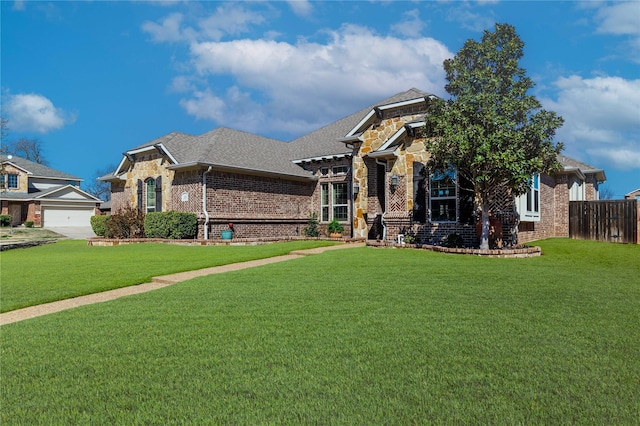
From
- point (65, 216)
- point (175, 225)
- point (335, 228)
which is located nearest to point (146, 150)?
point (175, 225)

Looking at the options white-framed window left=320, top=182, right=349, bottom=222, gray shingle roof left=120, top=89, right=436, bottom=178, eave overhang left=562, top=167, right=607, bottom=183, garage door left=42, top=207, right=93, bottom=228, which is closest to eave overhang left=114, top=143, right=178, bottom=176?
gray shingle roof left=120, top=89, right=436, bottom=178

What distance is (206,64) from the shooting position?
16297mm

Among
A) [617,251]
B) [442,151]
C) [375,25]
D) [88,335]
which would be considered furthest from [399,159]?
[88,335]

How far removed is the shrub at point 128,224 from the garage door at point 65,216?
23.2 m

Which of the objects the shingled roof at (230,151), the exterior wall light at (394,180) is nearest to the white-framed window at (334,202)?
the shingled roof at (230,151)

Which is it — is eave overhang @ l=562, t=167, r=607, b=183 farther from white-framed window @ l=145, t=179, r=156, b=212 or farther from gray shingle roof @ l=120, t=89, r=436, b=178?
white-framed window @ l=145, t=179, r=156, b=212

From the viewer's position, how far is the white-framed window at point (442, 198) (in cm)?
1484

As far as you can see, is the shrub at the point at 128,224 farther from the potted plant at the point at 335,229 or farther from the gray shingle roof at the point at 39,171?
the gray shingle roof at the point at 39,171

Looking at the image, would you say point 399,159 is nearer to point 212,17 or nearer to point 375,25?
point 375,25

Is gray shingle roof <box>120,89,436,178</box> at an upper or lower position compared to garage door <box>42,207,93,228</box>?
upper

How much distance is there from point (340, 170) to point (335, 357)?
1749cm

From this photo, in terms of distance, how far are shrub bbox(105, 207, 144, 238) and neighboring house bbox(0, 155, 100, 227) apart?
22851 millimetres

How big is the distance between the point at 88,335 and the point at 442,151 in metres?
10.4

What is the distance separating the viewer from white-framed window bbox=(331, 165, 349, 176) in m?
20.7
